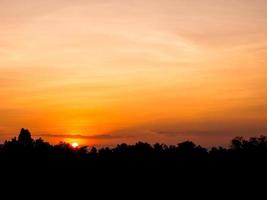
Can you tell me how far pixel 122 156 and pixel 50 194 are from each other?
33532mm

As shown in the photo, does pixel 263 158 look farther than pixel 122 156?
No

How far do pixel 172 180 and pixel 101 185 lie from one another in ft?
45.0

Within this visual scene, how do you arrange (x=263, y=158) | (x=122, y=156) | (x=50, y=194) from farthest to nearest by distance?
1. (x=122, y=156)
2. (x=263, y=158)
3. (x=50, y=194)

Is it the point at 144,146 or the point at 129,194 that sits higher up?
the point at 144,146

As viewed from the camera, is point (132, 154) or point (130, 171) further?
point (132, 154)

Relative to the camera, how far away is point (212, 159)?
11381 cm

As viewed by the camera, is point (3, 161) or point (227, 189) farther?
point (3, 161)

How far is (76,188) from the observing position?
89.2 meters

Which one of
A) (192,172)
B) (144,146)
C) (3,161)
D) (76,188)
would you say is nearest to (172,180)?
(192,172)

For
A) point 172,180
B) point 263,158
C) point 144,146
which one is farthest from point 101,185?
point 144,146

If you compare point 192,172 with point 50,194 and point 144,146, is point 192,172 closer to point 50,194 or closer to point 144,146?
point 50,194

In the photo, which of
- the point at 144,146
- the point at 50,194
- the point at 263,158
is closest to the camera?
the point at 50,194

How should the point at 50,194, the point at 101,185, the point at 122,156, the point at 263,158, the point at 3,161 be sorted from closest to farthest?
the point at 50,194 < the point at 101,185 < the point at 3,161 < the point at 263,158 < the point at 122,156

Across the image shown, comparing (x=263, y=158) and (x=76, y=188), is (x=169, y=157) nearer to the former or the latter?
(x=263, y=158)
